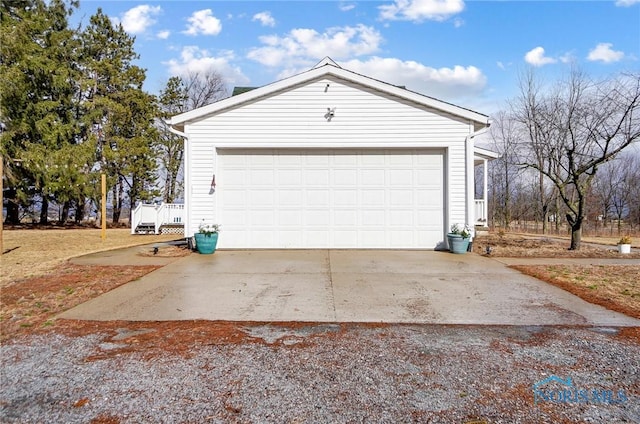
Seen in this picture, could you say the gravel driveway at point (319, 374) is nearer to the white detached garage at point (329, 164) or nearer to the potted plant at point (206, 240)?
the potted plant at point (206, 240)

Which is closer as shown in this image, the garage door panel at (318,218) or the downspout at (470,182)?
the downspout at (470,182)

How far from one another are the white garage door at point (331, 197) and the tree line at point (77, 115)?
37.4ft

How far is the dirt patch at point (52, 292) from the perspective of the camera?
399 centimetres

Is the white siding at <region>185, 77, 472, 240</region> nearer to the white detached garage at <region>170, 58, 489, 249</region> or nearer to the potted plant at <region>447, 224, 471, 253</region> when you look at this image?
the white detached garage at <region>170, 58, 489, 249</region>

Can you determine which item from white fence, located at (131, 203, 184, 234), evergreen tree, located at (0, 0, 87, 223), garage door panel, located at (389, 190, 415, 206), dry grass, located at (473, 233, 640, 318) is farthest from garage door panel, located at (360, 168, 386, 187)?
evergreen tree, located at (0, 0, 87, 223)

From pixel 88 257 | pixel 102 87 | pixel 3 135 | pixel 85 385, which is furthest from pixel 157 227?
pixel 85 385

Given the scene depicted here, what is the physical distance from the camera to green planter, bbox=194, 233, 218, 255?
343 inches

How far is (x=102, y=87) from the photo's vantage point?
22.4 metres

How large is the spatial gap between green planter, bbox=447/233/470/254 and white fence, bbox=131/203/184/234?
11.7 meters

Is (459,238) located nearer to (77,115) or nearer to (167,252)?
(167,252)

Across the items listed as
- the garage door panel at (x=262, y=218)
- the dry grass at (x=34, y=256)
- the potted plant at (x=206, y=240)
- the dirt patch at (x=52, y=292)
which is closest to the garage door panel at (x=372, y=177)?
the garage door panel at (x=262, y=218)

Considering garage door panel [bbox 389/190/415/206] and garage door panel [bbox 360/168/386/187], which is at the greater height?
garage door panel [bbox 360/168/386/187]

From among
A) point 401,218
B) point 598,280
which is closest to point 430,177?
point 401,218

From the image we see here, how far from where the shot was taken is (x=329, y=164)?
9.55 metres
